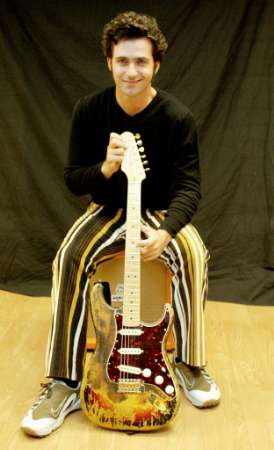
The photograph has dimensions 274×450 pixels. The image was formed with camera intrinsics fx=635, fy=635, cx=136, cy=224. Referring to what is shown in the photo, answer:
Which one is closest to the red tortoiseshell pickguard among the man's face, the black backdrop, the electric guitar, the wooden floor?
the electric guitar

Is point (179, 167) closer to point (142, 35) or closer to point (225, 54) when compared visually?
point (142, 35)

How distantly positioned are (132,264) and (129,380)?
1.08ft

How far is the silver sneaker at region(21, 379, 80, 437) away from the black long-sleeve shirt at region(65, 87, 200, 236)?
620 millimetres

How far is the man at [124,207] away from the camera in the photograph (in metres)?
1.90

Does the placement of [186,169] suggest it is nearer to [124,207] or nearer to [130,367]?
[124,207]

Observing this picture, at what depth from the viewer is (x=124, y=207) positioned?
2125 mm

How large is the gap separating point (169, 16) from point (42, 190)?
3.28ft

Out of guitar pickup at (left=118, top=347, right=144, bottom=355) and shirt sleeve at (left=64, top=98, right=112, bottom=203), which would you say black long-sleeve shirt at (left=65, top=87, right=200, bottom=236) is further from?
guitar pickup at (left=118, top=347, right=144, bottom=355)

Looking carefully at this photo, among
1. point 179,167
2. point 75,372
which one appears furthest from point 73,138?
point 75,372

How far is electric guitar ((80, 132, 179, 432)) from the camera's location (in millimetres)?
1779

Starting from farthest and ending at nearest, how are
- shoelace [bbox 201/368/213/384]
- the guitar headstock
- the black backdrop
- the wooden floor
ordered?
the black backdrop
shoelace [bbox 201/368/213/384]
the guitar headstock
the wooden floor

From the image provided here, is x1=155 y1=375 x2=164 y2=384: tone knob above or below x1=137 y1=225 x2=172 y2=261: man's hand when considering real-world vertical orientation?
below

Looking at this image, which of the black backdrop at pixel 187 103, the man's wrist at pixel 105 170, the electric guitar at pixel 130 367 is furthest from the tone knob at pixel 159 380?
the black backdrop at pixel 187 103

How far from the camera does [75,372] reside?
191 centimetres
